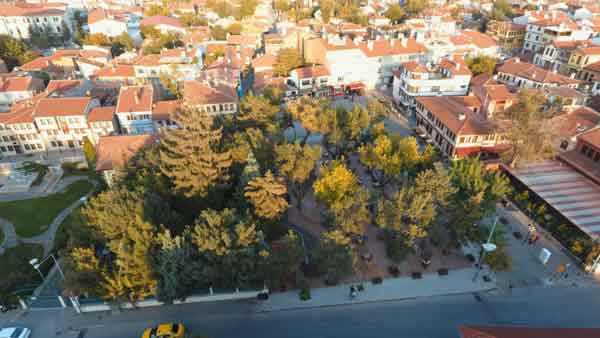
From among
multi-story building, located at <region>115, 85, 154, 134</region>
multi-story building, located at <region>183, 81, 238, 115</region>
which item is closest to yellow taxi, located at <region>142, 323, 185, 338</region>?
multi-story building, located at <region>183, 81, 238, 115</region>

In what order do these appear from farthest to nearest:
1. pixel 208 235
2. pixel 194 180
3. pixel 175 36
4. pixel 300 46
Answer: pixel 175 36
pixel 300 46
pixel 194 180
pixel 208 235

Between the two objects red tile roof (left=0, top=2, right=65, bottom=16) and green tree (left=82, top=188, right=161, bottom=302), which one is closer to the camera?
green tree (left=82, top=188, right=161, bottom=302)

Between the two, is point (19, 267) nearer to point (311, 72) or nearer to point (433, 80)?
point (311, 72)

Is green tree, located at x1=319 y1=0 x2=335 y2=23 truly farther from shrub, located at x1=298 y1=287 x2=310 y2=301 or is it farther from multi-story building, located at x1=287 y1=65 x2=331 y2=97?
shrub, located at x1=298 y1=287 x2=310 y2=301

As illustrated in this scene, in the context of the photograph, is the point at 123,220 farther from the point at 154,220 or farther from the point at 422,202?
the point at 422,202

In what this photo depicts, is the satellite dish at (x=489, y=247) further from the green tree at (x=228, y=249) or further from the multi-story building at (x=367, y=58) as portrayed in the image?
the multi-story building at (x=367, y=58)

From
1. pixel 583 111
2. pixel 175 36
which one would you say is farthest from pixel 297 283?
pixel 175 36

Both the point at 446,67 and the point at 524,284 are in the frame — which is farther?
the point at 446,67
